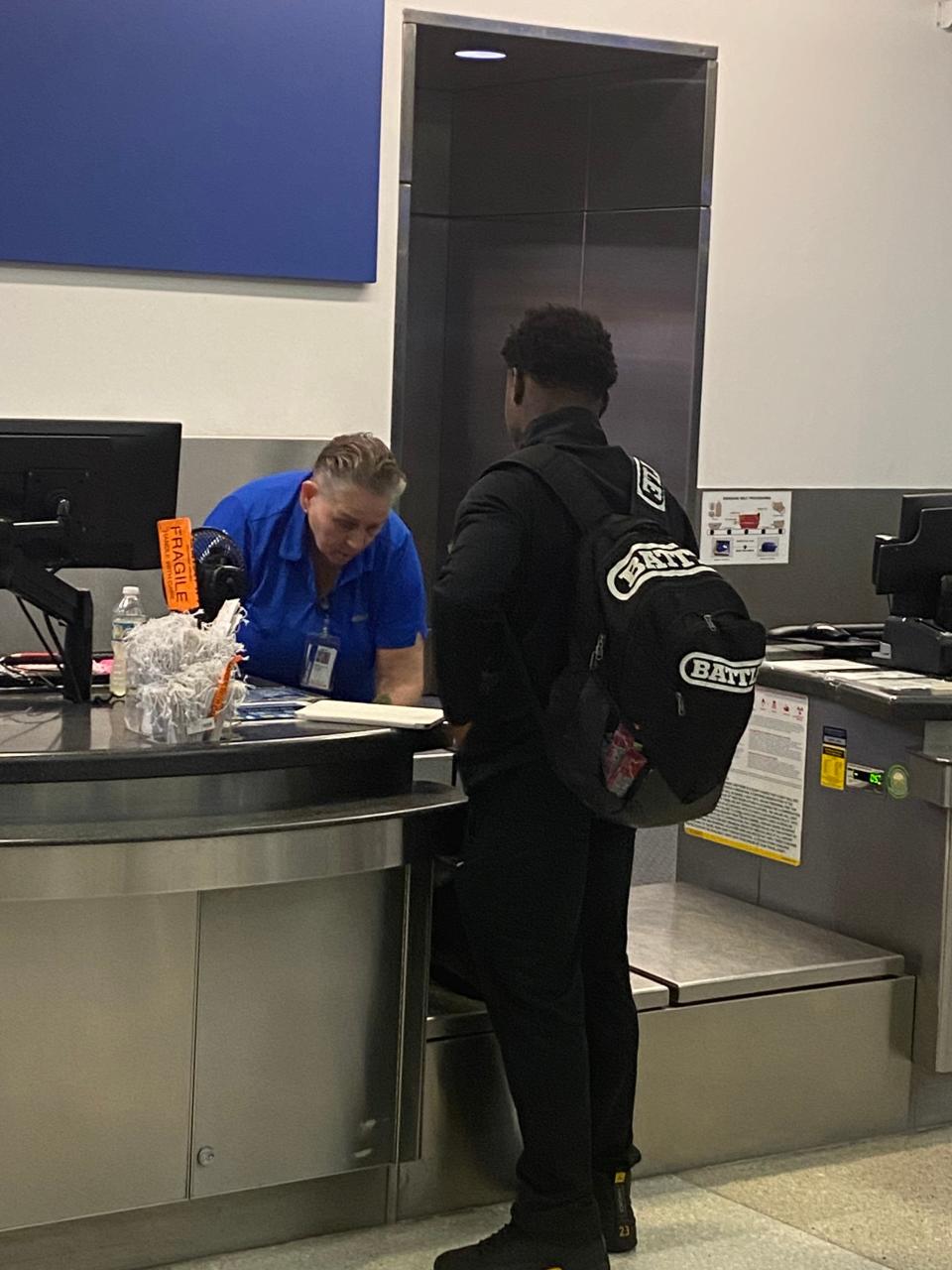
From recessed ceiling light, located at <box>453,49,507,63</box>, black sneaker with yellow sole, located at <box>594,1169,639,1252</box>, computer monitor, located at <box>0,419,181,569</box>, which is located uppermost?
recessed ceiling light, located at <box>453,49,507,63</box>

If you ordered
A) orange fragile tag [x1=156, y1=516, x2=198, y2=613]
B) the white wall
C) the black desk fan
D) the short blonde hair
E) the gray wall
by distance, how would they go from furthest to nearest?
the white wall < the gray wall < the short blonde hair < the black desk fan < orange fragile tag [x1=156, y1=516, x2=198, y2=613]

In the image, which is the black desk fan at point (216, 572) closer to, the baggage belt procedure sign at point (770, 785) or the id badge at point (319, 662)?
the id badge at point (319, 662)

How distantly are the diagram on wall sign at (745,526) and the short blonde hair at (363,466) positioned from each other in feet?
6.17

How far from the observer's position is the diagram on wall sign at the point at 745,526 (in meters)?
5.39

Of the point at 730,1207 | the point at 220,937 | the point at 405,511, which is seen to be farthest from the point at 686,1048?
the point at 405,511

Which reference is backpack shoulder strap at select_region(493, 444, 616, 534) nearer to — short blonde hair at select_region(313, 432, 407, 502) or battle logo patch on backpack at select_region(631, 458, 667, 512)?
battle logo patch on backpack at select_region(631, 458, 667, 512)

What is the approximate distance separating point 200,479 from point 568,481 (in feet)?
5.23

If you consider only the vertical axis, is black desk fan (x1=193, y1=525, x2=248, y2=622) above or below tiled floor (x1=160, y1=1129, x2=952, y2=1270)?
above

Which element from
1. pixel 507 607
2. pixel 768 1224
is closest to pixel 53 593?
pixel 507 607

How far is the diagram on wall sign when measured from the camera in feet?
17.7

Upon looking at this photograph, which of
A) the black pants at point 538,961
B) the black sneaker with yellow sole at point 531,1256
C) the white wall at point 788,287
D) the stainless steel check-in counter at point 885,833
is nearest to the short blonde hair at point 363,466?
the black pants at point 538,961

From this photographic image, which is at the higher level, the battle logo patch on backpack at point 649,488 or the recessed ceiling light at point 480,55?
the recessed ceiling light at point 480,55

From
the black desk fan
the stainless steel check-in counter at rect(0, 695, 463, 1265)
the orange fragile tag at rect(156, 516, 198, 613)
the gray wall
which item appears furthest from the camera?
the gray wall

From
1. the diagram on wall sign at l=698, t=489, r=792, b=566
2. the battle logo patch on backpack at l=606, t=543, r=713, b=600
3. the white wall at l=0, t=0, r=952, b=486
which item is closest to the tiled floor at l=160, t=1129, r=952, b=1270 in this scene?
the battle logo patch on backpack at l=606, t=543, r=713, b=600
